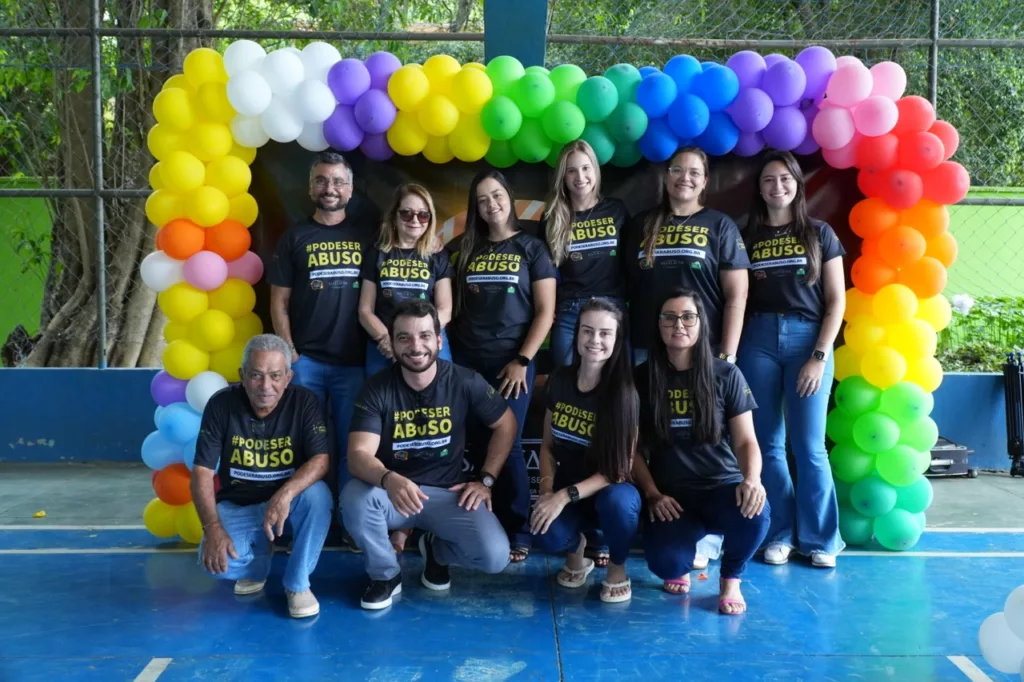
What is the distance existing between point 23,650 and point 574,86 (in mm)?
3250

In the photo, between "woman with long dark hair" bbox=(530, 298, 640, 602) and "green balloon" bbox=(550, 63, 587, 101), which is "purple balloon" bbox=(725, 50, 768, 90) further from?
"woman with long dark hair" bbox=(530, 298, 640, 602)

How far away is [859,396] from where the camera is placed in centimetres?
450

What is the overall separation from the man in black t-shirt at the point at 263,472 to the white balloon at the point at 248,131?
114 centimetres

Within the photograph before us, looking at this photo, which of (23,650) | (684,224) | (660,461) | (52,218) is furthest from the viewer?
(52,218)

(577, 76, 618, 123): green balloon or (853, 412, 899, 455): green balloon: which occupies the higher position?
(577, 76, 618, 123): green balloon

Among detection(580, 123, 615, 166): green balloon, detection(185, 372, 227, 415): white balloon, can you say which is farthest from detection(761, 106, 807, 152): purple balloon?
detection(185, 372, 227, 415): white balloon

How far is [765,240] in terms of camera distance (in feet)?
14.4

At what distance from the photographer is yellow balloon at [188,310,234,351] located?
4.47m

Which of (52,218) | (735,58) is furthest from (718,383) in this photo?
(52,218)

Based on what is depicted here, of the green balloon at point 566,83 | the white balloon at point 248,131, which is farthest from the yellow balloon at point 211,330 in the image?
the green balloon at point 566,83

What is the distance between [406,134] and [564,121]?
0.75 m

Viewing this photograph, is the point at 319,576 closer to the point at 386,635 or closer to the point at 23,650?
the point at 386,635

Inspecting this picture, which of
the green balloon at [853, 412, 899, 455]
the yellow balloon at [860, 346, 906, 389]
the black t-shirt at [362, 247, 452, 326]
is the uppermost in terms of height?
the black t-shirt at [362, 247, 452, 326]

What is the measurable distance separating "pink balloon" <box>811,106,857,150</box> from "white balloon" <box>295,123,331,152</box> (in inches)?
91.1
